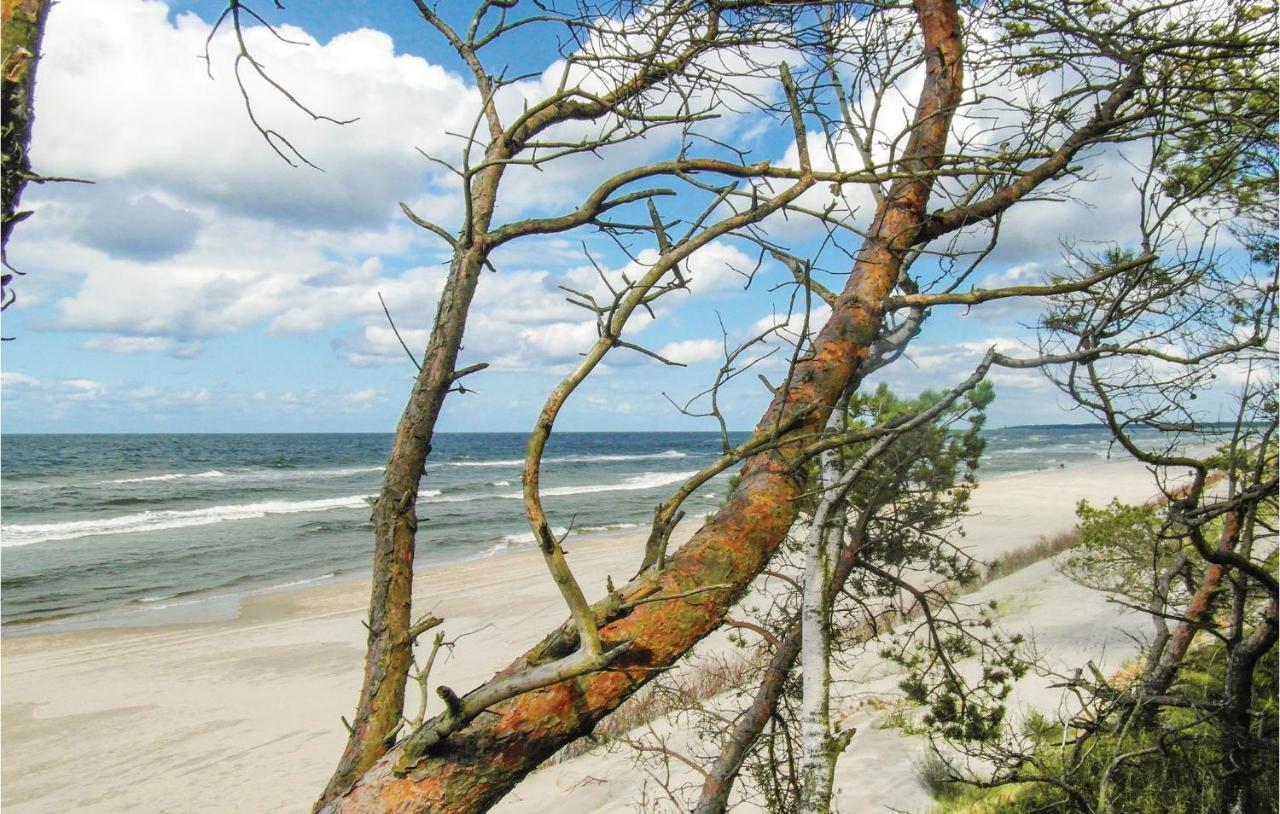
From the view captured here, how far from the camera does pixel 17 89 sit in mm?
1441

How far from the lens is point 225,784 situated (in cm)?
959

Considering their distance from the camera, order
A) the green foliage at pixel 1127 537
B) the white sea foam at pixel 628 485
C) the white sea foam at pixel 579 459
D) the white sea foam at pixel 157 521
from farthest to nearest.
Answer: the white sea foam at pixel 579 459
the white sea foam at pixel 628 485
the white sea foam at pixel 157 521
the green foliage at pixel 1127 537

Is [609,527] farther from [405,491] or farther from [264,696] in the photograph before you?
[405,491]

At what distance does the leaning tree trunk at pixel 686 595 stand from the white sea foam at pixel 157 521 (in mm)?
26154

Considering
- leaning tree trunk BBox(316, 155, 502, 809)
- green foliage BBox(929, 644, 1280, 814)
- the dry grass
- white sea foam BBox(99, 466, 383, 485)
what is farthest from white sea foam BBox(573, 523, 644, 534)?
leaning tree trunk BBox(316, 155, 502, 809)

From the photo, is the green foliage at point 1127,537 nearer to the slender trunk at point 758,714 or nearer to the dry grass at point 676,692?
the dry grass at point 676,692

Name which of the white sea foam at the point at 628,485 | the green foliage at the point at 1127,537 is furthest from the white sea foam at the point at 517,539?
the green foliage at the point at 1127,537

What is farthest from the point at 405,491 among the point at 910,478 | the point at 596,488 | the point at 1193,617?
the point at 596,488

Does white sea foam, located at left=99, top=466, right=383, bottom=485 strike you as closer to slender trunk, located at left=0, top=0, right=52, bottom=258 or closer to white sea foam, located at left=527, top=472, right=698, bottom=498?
white sea foam, located at left=527, top=472, right=698, bottom=498

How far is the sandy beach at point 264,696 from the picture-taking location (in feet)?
30.0

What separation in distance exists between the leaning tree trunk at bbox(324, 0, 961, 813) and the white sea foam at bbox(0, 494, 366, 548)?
2615cm

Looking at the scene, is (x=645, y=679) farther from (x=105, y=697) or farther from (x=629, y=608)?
(x=105, y=697)

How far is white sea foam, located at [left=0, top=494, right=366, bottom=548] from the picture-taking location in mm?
25109

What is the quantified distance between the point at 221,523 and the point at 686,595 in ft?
98.1
